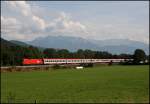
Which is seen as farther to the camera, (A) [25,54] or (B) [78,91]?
(A) [25,54]

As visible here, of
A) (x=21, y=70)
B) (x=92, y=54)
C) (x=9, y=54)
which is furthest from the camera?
(x=92, y=54)

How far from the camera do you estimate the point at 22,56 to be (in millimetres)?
105438

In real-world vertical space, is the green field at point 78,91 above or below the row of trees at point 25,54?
below

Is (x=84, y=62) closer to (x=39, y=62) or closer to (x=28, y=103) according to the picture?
(x=39, y=62)

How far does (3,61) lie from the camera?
102 meters

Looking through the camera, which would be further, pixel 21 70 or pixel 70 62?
pixel 70 62

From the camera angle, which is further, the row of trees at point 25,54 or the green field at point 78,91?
the row of trees at point 25,54

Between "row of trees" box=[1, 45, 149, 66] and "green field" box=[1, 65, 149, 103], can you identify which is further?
"row of trees" box=[1, 45, 149, 66]

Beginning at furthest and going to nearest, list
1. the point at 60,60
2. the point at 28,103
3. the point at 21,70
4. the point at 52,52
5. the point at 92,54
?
the point at 92,54, the point at 52,52, the point at 60,60, the point at 21,70, the point at 28,103

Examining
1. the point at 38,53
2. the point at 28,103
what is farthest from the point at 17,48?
the point at 28,103

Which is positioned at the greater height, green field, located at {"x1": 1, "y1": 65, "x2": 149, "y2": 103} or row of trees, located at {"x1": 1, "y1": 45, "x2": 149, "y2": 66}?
row of trees, located at {"x1": 1, "y1": 45, "x2": 149, "y2": 66}

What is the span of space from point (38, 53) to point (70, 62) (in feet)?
40.0

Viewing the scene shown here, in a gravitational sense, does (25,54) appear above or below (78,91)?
above

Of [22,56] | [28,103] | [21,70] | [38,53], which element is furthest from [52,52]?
[28,103]
